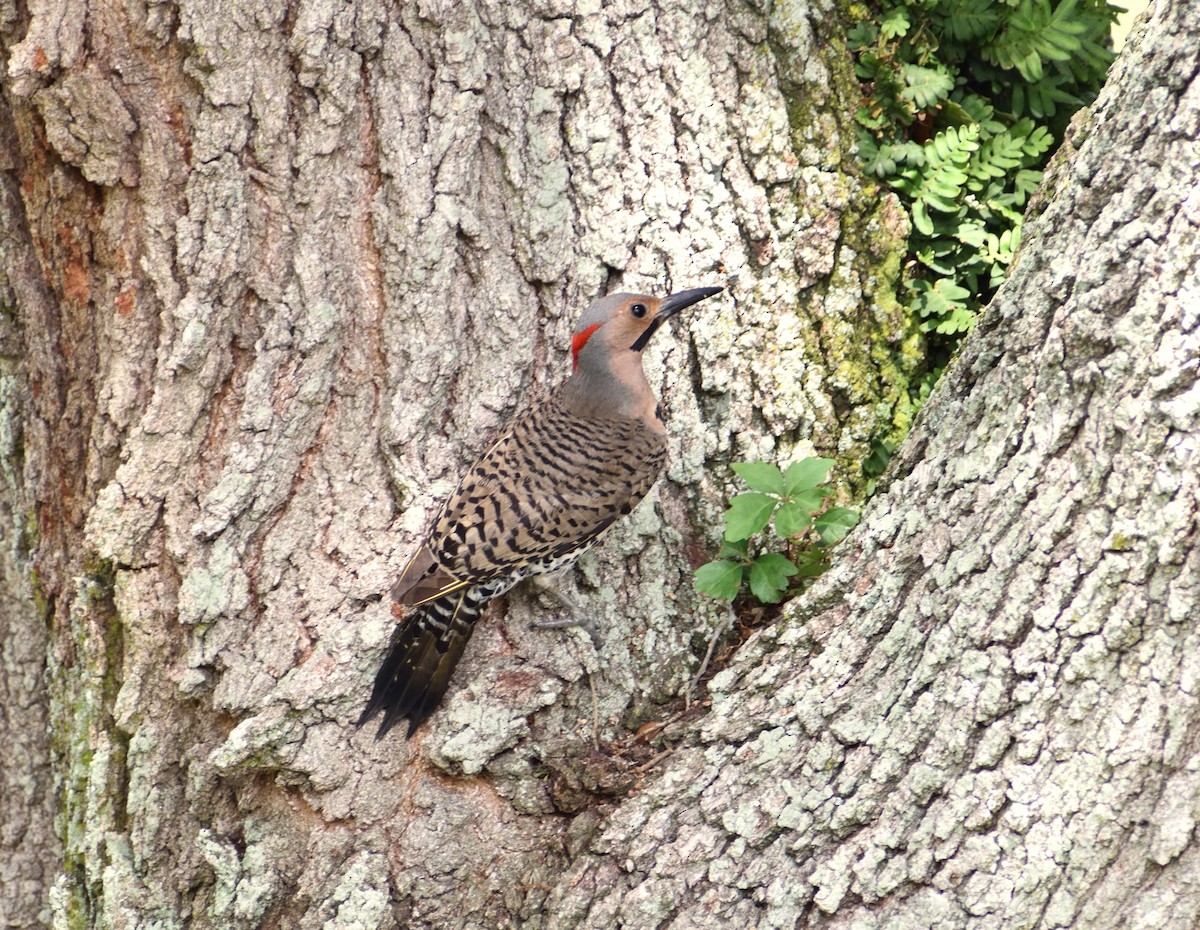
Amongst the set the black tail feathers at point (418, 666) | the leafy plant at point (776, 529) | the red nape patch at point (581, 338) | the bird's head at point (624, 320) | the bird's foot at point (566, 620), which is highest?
the bird's head at point (624, 320)

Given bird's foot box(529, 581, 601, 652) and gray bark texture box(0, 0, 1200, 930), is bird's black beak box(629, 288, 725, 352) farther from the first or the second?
bird's foot box(529, 581, 601, 652)

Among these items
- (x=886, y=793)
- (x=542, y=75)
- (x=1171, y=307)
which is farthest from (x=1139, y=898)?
(x=542, y=75)

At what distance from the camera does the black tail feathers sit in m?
2.82

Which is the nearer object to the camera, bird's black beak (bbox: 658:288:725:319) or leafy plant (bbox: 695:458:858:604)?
leafy plant (bbox: 695:458:858:604)

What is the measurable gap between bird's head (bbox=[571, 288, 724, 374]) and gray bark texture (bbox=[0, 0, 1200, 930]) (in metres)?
0.08

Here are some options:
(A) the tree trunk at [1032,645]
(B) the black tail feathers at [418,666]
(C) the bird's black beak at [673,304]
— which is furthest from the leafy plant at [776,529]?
(B) the black tail feathers at [418,666]

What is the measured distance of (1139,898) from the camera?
2.10 meters

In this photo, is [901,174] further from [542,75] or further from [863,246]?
[542,75]

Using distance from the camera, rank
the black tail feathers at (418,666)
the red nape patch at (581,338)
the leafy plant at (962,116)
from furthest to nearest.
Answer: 1. the leafy plant at (962,116)
2. the red nape patch at (581,338)
3. the black tail feathers at (418,666)

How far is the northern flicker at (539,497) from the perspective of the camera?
2.85 metres

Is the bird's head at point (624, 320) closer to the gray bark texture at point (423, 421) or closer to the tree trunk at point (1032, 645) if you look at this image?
the gray bark texture at point (423, 421)

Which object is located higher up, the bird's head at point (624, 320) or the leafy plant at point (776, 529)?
the bird's head at point (624, 320)

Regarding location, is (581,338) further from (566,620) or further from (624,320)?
(566,620)

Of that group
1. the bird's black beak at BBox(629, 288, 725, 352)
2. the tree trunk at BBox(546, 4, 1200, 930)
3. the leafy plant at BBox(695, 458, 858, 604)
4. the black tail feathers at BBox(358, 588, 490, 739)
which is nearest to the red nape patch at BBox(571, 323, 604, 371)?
the bird's black beak at BBox(629, 288, 725, 352)
